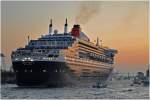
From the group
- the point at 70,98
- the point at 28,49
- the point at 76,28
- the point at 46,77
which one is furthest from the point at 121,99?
the point at 76,28

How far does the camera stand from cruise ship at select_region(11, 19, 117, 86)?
201ft

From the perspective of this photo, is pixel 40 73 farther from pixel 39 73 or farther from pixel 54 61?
pixel 54 61

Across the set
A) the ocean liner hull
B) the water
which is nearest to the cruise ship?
the ocean liner hull

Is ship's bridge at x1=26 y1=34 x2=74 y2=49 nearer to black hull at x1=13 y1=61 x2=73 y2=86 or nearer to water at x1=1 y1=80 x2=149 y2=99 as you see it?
black hull at x1=13 y1=61 x2=73 y2=86

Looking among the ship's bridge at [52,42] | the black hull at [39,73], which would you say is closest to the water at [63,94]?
the black hull at [39,73]

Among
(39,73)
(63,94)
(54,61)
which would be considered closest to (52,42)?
(54,61)

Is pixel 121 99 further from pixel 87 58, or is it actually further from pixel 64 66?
pixel 87 58

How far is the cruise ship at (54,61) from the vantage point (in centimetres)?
6128

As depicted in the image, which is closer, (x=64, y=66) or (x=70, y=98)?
(x=70, y=98)

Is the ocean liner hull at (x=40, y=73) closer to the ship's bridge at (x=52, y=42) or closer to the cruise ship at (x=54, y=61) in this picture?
the cruise ship at (x=54, y=61)

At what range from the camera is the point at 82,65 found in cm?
7156

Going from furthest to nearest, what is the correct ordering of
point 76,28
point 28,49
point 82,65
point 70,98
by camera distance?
point 76,28
point 82,65
point 28,49
point 70,98

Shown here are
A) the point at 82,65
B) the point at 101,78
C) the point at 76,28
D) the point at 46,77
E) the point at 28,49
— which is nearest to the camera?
the point at 46,77

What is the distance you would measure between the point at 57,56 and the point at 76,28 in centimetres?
1781
